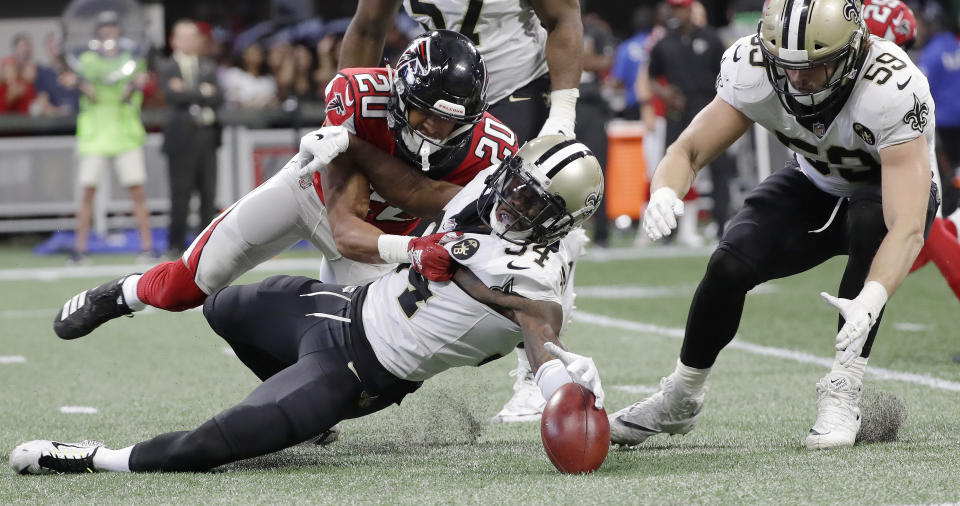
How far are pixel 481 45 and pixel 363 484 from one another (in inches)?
75.4

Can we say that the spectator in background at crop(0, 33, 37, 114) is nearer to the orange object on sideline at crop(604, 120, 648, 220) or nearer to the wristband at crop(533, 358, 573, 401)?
the orange object on sideline at crop(604, 120, 648, 220)

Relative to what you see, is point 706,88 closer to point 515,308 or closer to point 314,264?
point 314,264

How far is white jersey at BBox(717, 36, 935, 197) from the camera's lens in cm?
350

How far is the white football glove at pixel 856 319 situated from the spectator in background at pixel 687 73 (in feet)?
22.7

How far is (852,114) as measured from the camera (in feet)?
11.7

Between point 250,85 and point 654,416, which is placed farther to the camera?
point 250,85

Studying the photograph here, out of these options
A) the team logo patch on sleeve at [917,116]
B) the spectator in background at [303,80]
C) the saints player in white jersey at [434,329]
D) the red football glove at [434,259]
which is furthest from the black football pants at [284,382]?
the spectator in background at [303,80]

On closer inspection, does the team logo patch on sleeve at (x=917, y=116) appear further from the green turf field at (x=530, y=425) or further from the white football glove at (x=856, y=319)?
the green turf field at (x=530, y=425)

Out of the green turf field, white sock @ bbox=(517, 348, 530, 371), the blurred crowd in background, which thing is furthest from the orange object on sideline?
white sock @ bbox=(517, 348, 530, 371)

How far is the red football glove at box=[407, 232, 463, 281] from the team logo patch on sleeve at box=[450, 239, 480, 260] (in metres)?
0.02

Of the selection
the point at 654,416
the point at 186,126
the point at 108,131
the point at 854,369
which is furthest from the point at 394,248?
the point at 108,131

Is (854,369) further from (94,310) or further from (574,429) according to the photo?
(94,310)

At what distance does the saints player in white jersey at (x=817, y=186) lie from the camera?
343cm

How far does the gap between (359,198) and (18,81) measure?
406 inches
